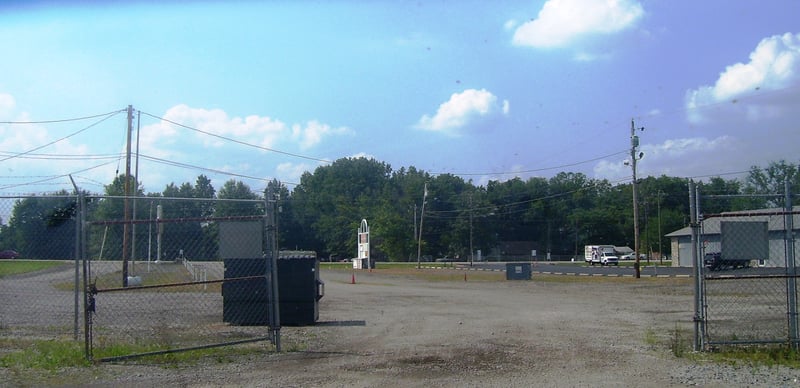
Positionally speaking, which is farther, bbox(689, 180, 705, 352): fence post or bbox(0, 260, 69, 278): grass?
bbox(0, 260, 69, 278): grass

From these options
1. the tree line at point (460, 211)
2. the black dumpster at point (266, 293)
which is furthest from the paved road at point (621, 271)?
the black dumpster at point (266, 293)

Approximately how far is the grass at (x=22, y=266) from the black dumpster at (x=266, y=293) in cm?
293

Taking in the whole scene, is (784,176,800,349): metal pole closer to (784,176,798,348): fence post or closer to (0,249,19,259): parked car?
(784,176,798,348): fence post

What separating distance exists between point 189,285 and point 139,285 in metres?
2.60

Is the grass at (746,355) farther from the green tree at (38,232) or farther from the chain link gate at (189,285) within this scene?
the green tree at (38,232)

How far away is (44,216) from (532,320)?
33.4 ft

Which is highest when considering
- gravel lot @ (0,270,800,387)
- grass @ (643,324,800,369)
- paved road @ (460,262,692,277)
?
grass @ (643,324,800,369)

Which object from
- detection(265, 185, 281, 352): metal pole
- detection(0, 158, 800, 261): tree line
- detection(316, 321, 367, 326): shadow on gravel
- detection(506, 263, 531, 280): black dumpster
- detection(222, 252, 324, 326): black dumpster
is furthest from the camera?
detection(0, 158, 800, 261): tree line

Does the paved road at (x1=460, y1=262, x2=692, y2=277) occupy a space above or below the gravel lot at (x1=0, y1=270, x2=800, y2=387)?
below

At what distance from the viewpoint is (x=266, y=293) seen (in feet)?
41.2

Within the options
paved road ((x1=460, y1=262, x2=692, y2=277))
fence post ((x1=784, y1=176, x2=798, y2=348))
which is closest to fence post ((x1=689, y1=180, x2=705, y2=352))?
fence post ((x1=784, y1=176, x2=798, y2=348))

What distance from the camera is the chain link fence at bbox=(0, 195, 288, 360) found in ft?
33.0

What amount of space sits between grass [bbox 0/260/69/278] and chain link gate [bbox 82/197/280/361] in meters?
0.69

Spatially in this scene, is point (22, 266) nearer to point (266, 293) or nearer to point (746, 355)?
point (266, 293)
